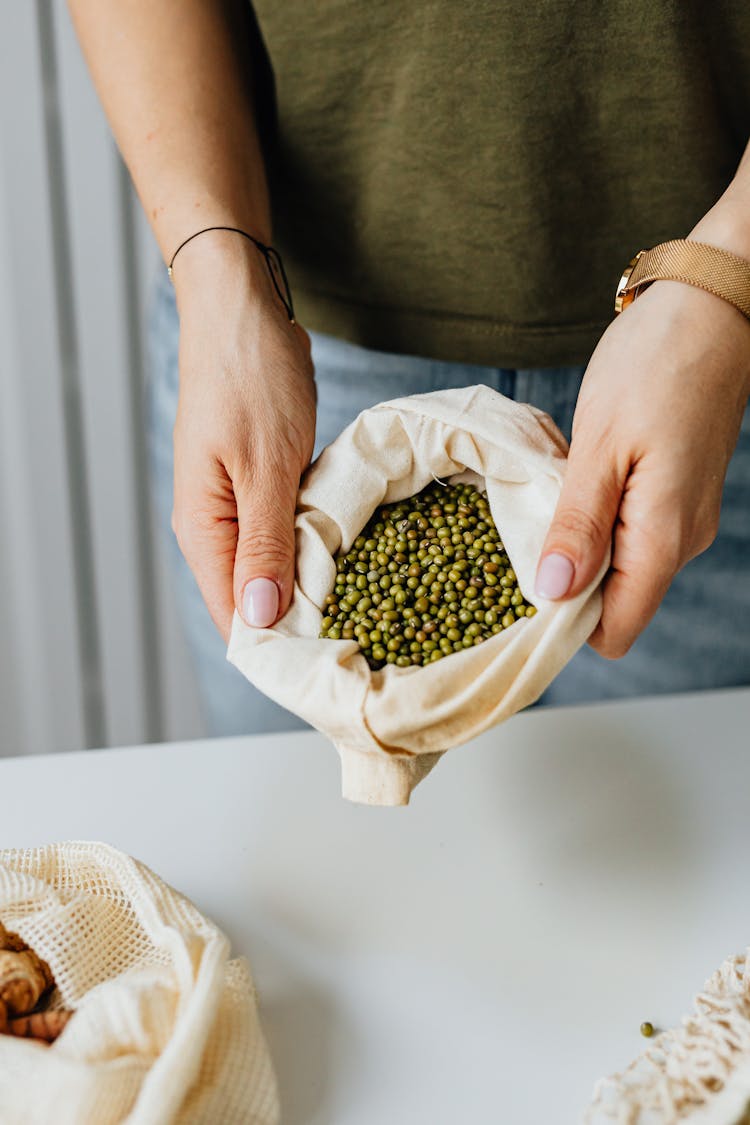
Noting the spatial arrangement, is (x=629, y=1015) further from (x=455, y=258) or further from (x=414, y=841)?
(x=455, y=258)

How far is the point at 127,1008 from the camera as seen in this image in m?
0.68

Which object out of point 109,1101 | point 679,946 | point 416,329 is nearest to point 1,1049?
point 109,1101

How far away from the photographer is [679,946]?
819mm

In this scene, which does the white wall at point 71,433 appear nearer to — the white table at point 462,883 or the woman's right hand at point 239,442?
the woman's right hand at point 239,442

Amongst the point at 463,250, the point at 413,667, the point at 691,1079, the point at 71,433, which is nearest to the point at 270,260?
the point at 463,250

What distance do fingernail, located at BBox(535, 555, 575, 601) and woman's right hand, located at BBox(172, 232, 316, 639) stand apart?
194mm

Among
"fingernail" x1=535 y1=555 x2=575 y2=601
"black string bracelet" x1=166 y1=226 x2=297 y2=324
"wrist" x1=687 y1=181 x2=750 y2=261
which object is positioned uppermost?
"wrist" x1=687 y1=181 x2=750 y2=261

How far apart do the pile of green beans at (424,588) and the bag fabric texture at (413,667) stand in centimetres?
2

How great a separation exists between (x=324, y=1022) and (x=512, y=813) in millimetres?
256

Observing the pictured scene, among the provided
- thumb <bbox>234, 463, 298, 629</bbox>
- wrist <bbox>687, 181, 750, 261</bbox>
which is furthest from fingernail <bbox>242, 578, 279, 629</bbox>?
wrist <bbox>687, 181, 750, 261</bbox>

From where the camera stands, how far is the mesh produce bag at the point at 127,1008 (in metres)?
0.65

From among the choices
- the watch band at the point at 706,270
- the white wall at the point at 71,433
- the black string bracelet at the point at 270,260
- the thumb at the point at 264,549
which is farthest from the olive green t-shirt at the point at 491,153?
the white wall at the point at 71,433

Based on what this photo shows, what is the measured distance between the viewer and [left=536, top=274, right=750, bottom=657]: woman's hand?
2.52ft

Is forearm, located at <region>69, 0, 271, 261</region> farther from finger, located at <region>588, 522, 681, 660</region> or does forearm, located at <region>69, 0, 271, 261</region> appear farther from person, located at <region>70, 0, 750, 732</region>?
finger, located at <region>588, 522, 681, 660</region>
